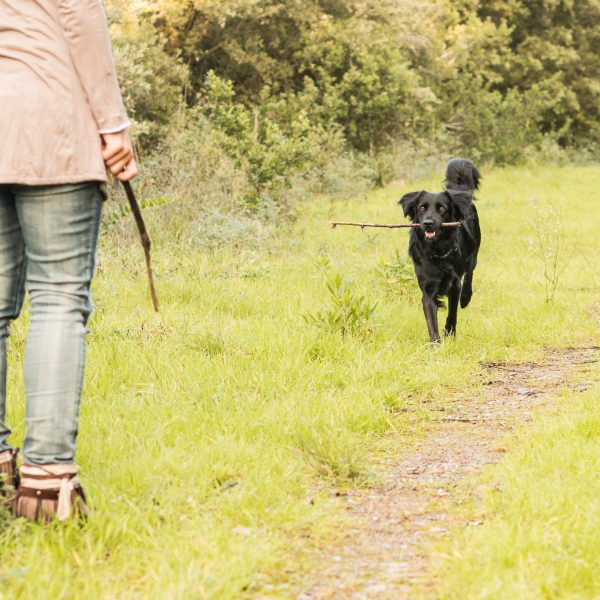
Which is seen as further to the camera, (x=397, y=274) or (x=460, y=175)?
(x=460, y=175)

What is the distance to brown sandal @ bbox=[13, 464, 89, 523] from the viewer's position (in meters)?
2.54

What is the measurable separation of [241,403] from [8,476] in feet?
4.95

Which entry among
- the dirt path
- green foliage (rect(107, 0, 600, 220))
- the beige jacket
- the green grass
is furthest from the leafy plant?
the beige jacket

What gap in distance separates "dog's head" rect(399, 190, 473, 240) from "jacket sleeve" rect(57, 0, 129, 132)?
4.00 meters

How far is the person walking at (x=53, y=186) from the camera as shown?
99.6 inches

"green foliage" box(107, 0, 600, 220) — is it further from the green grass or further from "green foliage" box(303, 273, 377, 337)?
the green grass

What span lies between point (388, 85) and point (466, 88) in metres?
7.45

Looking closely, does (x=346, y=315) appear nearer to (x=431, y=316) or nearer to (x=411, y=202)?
(x=431, y=316)

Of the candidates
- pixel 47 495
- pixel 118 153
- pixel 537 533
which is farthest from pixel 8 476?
pixel 537 533

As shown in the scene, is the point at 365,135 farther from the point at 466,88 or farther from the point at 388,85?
the point at 466,88

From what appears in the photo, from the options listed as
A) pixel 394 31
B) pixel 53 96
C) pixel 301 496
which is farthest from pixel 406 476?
pixel 394 31

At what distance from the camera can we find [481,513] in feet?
9.42

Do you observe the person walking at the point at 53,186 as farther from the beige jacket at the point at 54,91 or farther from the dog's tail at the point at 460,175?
the dog's tail at the point at 460,175

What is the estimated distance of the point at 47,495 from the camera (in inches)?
100.0
